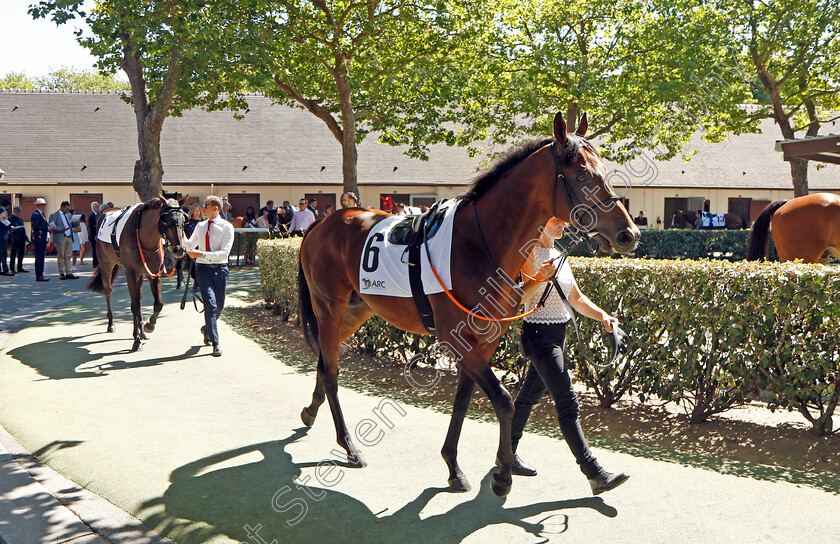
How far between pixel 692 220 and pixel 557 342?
30.8 m

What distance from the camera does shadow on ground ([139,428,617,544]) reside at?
404cm

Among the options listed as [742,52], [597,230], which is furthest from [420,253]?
[742,52]

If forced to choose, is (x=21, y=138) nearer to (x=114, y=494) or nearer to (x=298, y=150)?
(x=298, y=150)

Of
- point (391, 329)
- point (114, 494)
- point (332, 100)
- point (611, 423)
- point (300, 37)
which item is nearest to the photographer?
point (114, 494)

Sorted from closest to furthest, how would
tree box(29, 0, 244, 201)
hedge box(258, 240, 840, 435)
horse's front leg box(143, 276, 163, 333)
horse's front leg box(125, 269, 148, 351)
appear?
hedge box(258, 240, 840, 435), horse's front leg box(125, 269, 148, 351), horse's front leg box(143, 276, 163, 333), tree box(29, 0, 244, 201)

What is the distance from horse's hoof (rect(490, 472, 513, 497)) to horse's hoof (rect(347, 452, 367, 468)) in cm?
118

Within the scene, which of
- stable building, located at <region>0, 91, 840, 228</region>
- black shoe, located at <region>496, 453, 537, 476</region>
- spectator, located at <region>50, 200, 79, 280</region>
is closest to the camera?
black shoe, located at <region>496, 453, 537, 476</region>

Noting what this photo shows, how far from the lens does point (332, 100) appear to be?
23.3 meters

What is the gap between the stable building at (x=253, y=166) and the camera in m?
31.3

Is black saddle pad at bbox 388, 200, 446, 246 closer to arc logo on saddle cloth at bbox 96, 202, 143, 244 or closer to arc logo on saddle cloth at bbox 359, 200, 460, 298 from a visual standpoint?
arc logo on saddle cloth at bbox 359, 200, 460, 298

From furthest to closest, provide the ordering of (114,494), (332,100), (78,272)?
(332,100) < (78,272) < (114,494)

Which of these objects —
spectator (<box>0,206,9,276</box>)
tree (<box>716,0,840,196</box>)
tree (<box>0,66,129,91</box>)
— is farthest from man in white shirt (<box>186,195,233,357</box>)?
tree (<box>0,66,129,91</box>)

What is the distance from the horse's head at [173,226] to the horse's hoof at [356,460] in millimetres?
5486

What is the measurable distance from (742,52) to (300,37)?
51.4 ft
